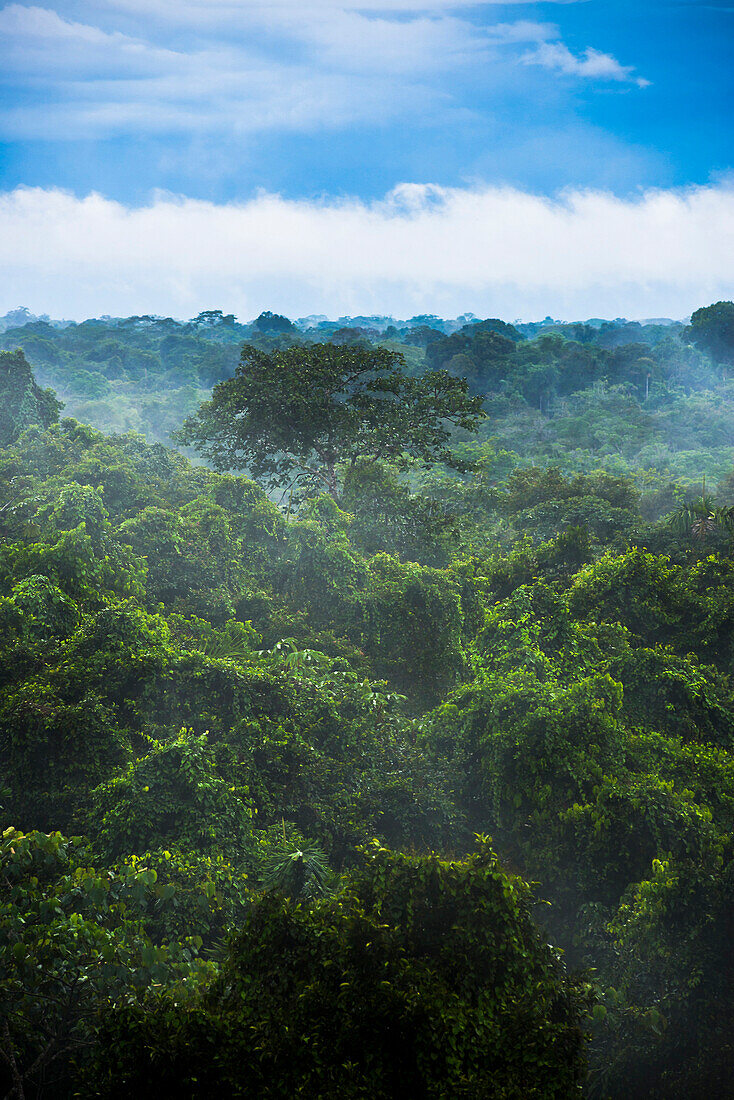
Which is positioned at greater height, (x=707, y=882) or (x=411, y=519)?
(x=411, y=519)

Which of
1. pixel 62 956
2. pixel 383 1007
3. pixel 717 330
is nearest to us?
pixel 383 1007

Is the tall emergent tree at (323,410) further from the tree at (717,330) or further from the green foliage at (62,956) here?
the tree at (717,330)

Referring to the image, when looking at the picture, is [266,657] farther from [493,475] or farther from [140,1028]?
[493,475]

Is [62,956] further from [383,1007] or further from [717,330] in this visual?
[717,330]

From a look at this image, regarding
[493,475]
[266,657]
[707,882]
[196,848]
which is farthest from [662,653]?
[493,475]

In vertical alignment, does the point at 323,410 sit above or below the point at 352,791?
above

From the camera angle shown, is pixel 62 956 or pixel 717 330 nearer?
pixel 62 956

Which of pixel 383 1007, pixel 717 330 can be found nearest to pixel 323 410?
pixel 383 1007

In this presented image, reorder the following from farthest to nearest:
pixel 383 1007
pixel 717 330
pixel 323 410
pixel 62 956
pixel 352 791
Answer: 1. pixel 717 330
2. pixel 323 410
3. pixel 352 791
4. pixel 62 956
5. pixel 383 1007
